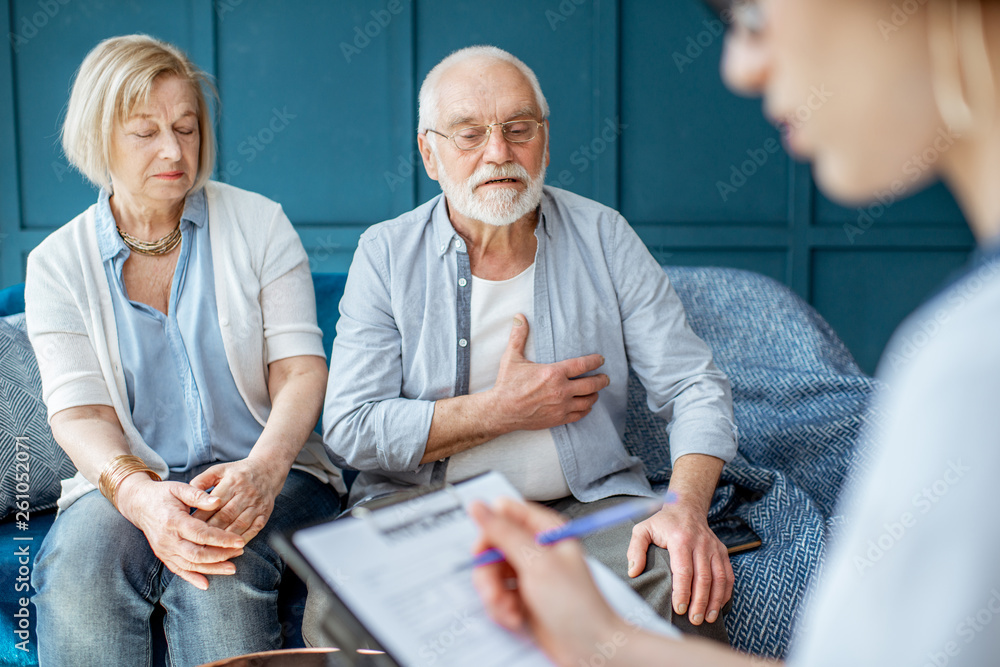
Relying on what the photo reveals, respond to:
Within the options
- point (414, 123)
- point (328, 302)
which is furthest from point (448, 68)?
point (414, 123)

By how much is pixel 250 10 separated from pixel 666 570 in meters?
2.91

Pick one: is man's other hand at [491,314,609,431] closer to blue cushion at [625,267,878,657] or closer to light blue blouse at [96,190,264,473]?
blue cushion at [625,267,878,657]

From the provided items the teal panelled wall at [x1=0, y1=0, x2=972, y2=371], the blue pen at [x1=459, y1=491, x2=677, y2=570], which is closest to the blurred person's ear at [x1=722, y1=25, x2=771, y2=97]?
the blue pen at [x1=459, y1=491, x2=677, y2=570]

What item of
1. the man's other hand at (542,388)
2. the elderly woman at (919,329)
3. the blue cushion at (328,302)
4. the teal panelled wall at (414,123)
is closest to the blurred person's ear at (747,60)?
the elderly woman at (919,329)

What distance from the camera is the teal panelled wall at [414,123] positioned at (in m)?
3.24

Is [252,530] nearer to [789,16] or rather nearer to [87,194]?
[789,16]

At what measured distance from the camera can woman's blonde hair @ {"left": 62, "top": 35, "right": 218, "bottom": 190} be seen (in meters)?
1.56

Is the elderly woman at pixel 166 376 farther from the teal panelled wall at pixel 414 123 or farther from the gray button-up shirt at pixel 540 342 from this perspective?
the teal panelled wall at pixel 414 123

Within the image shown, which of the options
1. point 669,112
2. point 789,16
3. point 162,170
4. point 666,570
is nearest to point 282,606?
point 666,570

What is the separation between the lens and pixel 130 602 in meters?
1.33

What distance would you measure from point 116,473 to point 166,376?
10.7 inches

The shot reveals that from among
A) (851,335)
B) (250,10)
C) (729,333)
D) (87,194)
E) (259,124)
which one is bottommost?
(851,335)

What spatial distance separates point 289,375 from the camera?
5.44 feet

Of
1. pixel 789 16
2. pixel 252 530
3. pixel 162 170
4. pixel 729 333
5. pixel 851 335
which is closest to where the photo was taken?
pixel 789 16
